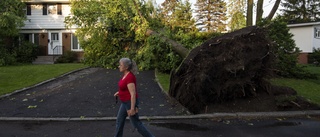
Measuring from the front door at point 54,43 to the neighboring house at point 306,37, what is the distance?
2193 cm

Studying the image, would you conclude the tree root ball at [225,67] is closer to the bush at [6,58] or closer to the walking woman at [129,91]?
the walking woman at [129,91]

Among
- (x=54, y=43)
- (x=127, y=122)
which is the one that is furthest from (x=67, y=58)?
(x=127, y=122)

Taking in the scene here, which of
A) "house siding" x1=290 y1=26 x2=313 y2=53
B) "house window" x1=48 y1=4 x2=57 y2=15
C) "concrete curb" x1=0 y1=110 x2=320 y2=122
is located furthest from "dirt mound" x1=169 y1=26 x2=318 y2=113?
"house siding" x1=290 y1=26 x2=313 y2=53

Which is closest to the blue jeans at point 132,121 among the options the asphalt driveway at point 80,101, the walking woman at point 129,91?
the walking woman at point 129,91

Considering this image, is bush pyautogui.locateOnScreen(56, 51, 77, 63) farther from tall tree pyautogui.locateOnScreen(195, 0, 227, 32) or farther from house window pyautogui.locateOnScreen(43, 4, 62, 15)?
tall tree pyautogui.locateOnScreen(195, 0, 227, 32)

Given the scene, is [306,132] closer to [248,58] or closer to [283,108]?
[283,108]

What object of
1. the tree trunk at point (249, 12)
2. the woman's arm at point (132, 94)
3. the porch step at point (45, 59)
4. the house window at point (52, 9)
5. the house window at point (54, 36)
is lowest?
the porch step at point (45, 59)

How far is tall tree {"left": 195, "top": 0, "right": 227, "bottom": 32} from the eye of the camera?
55.2 m

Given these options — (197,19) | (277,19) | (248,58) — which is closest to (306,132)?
(248,58)

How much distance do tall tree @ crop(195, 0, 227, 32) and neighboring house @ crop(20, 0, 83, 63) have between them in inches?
1283

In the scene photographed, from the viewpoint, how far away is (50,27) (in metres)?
27.0

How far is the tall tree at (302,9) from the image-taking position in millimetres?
50969

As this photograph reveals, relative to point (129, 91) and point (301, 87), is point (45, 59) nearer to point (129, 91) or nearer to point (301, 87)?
point (301, 87)

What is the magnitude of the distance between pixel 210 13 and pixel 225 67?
50.9 metres
